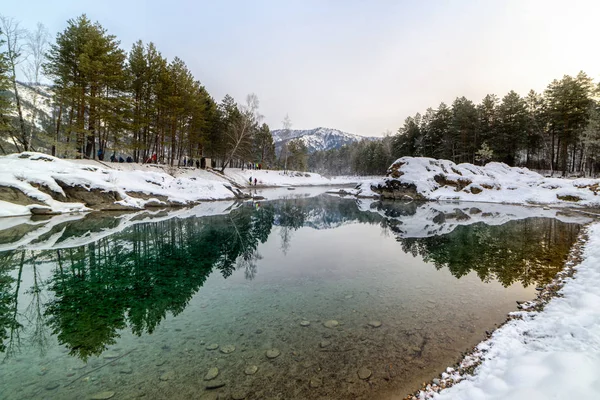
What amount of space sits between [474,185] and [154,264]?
3723 cm

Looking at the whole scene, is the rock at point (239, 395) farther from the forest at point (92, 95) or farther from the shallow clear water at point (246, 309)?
the forest at point (92, 95)

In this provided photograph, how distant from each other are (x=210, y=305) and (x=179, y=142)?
121ft

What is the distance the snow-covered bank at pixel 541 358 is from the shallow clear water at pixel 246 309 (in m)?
0.48

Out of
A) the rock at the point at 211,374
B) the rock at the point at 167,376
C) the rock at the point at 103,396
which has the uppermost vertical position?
the rock at the point at 211,374

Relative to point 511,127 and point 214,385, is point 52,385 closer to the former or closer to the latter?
point 214,385

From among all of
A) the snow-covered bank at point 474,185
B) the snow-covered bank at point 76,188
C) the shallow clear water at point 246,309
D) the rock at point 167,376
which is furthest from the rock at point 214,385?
the snow-covered bank at point 474,185

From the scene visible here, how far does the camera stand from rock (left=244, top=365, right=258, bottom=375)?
385cm

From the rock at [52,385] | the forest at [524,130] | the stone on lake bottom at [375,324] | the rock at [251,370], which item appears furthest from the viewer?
the forest at [524,130]

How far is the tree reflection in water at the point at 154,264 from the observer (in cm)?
518

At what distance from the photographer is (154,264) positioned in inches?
346

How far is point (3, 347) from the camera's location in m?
4.38

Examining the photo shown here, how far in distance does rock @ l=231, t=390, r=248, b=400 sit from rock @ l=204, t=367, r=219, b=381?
0.47 meters

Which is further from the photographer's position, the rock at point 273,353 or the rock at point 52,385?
the rock at point 273,353

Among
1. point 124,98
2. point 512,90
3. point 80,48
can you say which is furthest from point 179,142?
point 512,90
